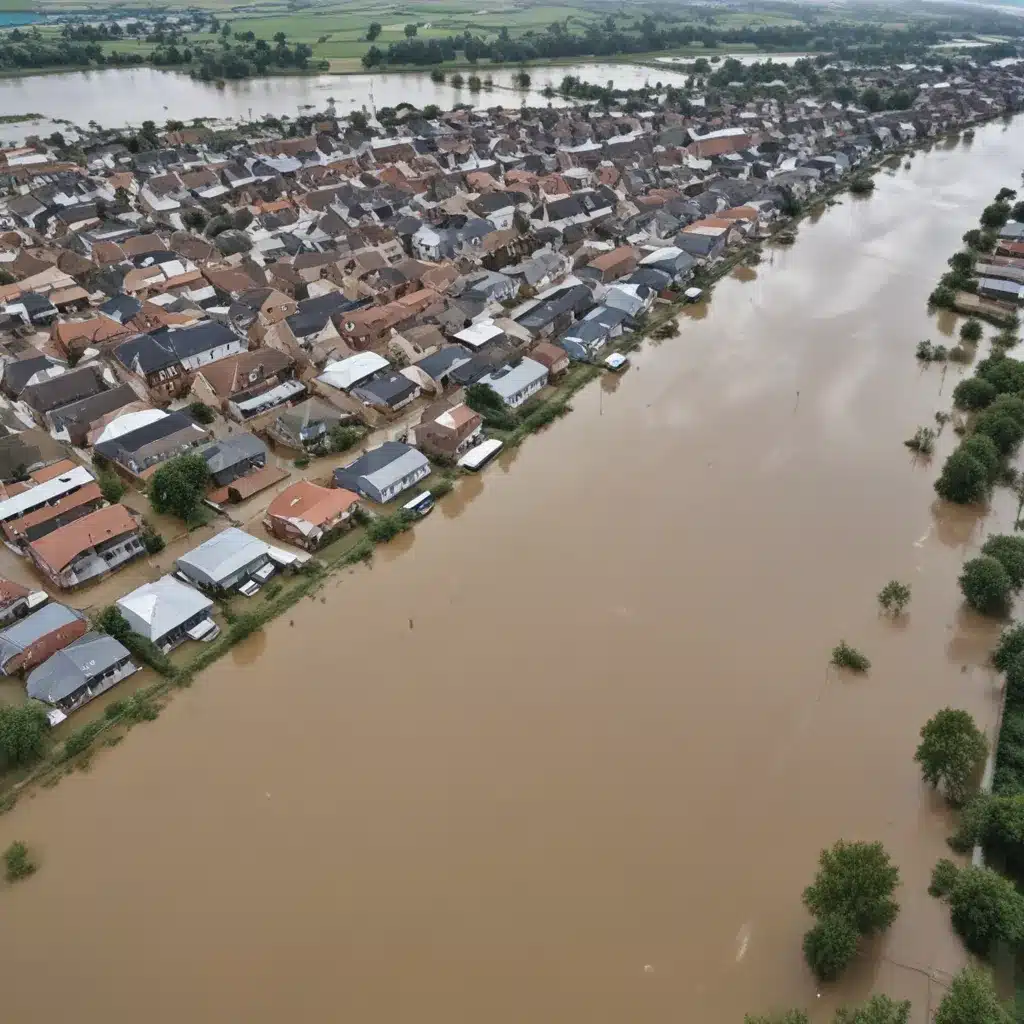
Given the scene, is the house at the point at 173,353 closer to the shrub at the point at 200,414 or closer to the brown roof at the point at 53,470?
the shrub at the point at 200,414

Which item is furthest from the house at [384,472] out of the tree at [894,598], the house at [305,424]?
the tree at [894,598]

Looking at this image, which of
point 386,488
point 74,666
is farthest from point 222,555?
point 386,488

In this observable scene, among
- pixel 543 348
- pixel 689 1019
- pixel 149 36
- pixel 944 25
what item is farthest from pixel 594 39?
pixel 689 1019

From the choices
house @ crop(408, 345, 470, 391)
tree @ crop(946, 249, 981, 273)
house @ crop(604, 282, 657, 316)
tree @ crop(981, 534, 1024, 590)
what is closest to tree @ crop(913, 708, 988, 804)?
tree @ crop(981, 534, 1024, 590)

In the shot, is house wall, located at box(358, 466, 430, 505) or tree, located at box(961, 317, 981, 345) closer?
house wall, located at box(358, 466, 430, 505)

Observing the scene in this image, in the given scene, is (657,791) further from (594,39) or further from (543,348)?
(594,39)

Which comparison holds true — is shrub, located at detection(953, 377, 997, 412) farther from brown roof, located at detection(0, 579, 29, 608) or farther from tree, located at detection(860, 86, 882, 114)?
tree, located at detection(860, 86, 882, 114)
